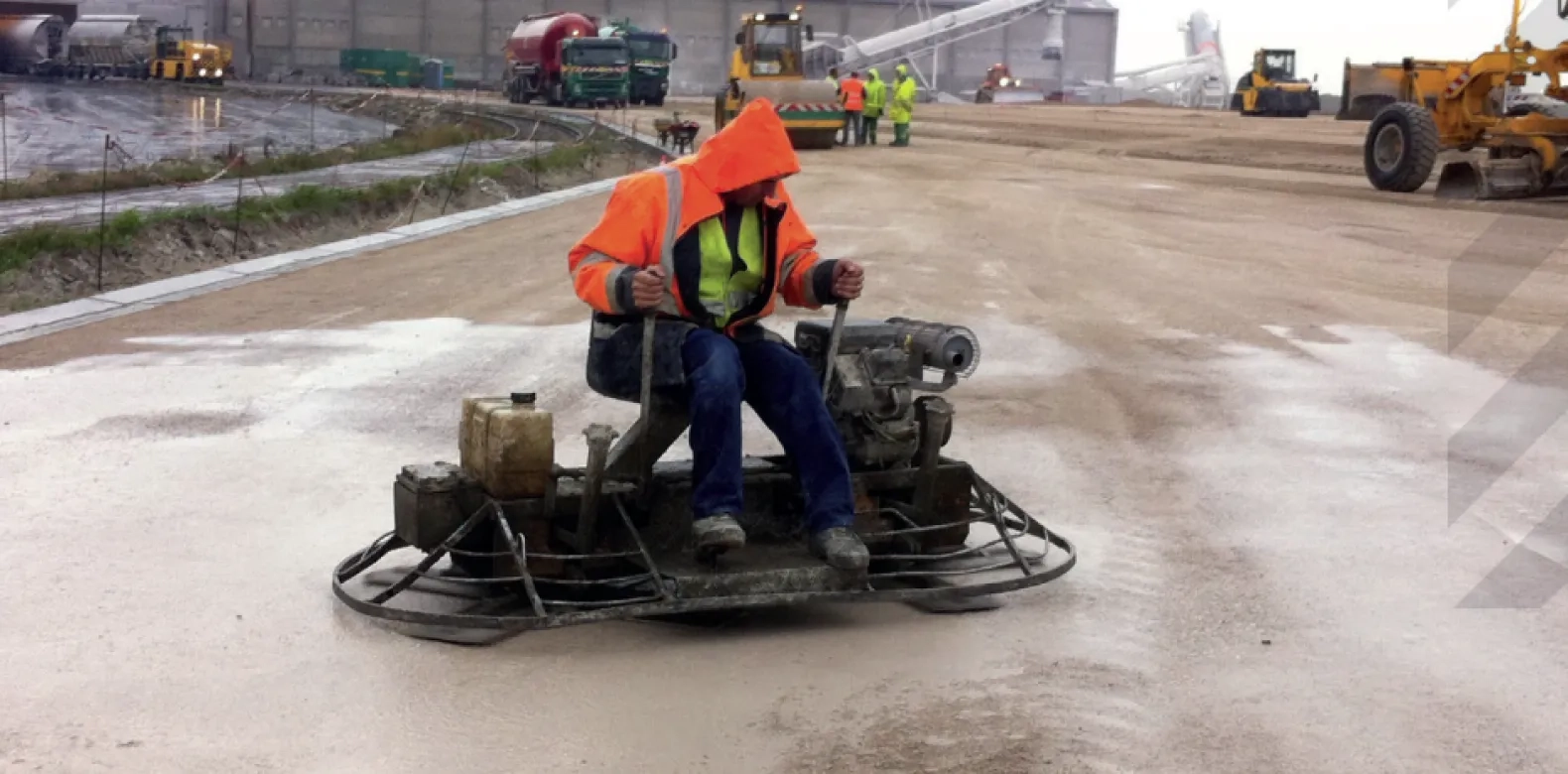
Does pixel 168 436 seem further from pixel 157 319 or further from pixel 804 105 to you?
pixel 804 105

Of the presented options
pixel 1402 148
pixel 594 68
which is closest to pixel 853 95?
pixel 1402 148

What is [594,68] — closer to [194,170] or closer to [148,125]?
[148,125]

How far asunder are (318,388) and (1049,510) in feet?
13.7

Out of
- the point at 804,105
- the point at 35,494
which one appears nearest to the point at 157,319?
the point at 35,494

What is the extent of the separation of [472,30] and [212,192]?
224 ft

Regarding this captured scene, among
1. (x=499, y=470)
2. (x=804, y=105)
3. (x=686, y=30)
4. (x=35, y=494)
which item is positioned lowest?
(x=35, y=494)

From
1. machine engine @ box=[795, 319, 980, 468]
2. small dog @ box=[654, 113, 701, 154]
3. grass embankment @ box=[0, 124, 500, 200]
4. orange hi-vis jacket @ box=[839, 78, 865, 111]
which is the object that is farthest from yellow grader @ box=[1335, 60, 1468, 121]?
machine engine @ box=[795, 319, 980, 468]

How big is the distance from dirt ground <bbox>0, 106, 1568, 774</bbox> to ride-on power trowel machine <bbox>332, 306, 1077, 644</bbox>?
0.51 ft

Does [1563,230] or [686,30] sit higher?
[686,30]

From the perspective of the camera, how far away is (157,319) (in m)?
11.7

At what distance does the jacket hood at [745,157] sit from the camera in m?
5.72

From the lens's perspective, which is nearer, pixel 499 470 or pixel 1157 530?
pixel 499 470

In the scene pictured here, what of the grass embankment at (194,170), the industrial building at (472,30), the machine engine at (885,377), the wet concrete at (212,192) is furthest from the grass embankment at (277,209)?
the industrial building at (472,30)

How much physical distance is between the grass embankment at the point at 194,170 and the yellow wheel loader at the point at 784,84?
19.3ft
